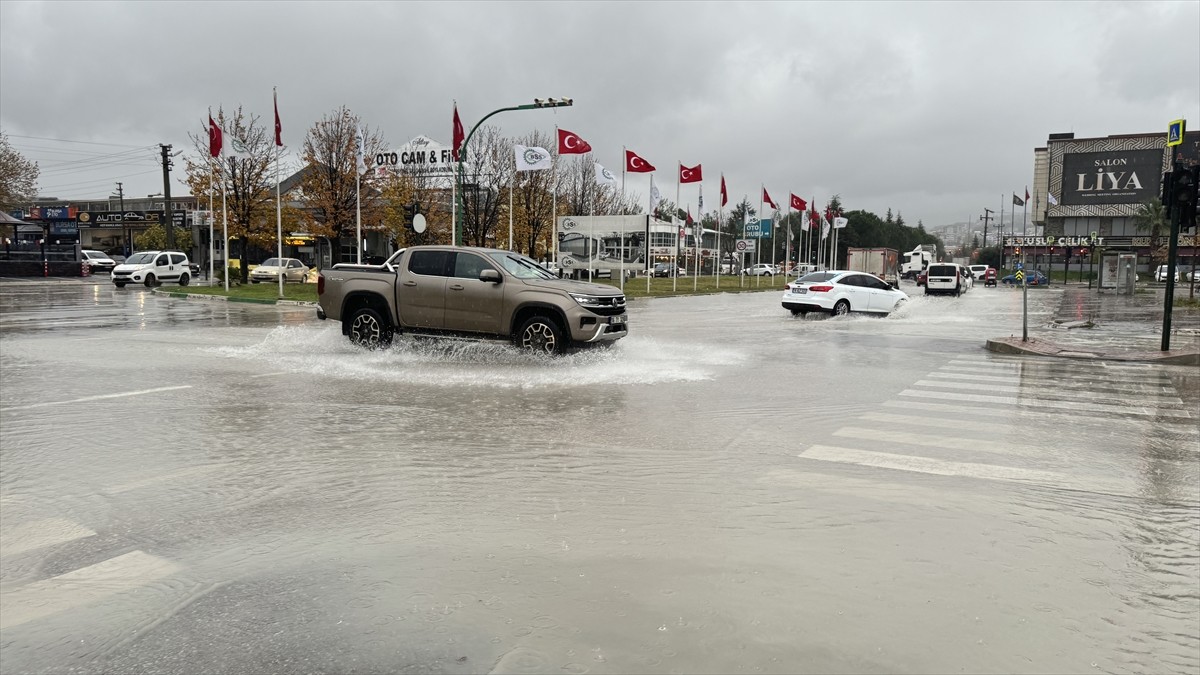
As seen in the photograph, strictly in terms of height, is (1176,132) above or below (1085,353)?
above

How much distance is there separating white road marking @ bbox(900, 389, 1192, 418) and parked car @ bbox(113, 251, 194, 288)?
126 feet

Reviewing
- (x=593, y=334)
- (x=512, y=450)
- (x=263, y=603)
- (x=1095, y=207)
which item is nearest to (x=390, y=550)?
(x=263, y=603)

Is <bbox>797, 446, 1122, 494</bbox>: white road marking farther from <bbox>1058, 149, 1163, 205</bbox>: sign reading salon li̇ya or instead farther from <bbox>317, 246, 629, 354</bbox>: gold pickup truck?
<bbox>1058, 149, 1163, 205</bbox>: sign reading salon li̇ya

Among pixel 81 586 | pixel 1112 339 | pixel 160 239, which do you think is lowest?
pixel 81 586

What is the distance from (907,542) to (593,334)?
8.00 m

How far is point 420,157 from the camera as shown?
181ft

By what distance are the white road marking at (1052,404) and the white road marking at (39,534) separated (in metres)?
9.01

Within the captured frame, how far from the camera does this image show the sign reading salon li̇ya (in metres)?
101

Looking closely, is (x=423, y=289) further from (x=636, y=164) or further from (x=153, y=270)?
(x=153, y=270)

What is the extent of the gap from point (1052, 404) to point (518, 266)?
314 inches

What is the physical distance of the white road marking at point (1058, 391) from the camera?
10.6 meters

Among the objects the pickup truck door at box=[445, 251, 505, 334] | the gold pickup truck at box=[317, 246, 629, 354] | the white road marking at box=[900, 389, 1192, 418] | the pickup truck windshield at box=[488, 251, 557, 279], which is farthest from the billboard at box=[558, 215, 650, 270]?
the white road marking at box=[900, 389, 1192, 418]

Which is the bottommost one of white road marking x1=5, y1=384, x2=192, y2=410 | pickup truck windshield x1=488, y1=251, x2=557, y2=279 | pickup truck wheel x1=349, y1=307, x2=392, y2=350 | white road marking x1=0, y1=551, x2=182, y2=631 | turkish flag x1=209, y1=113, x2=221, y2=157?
white road marking x1=0, y1=551, x2=182, y2=631

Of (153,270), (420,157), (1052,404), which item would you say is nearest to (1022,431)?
(1052,404)
